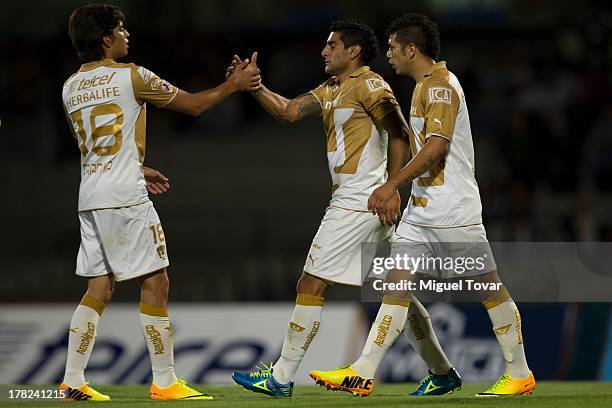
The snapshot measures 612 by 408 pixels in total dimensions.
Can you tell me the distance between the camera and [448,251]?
7.00 meters

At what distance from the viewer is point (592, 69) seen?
615 inches

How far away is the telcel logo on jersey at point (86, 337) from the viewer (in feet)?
23.5

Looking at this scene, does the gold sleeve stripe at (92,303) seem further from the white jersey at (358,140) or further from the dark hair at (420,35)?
the dark hair at (420,35)

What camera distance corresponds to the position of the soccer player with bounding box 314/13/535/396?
22.6ft

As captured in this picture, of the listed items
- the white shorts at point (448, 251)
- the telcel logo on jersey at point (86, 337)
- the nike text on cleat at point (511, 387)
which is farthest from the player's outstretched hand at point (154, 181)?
the nike text on cleat at point (511, 387)

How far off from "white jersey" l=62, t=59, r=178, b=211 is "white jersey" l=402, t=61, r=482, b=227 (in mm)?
1496

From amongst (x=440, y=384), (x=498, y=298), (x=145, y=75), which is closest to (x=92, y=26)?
(x=145, y=75)

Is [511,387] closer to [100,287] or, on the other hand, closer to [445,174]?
[445,174]

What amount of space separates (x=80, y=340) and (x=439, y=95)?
8.52 feet

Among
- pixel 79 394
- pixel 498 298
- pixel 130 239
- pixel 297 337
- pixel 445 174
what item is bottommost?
pixel 79 394

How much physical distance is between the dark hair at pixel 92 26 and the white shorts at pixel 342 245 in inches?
68.7

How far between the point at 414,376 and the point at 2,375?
3.82 meters

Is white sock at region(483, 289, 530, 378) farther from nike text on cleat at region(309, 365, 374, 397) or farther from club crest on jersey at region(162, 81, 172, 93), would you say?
club crest on jersey at region(162, 81, 172, 93)

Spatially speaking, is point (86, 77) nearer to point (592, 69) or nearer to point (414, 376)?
point (414, 376)
